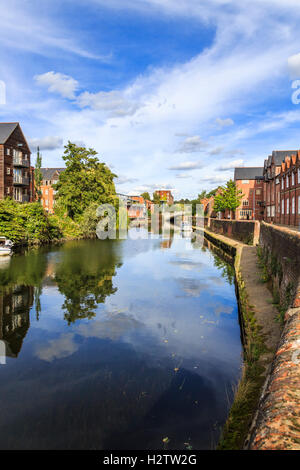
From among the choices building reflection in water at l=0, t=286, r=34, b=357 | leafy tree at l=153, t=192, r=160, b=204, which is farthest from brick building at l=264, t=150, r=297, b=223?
leafy tree at l=153, t=192, r=160, b=204

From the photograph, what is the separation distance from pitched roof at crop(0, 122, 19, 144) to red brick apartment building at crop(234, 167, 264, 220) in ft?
153

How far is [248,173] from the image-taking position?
69875 millimetres

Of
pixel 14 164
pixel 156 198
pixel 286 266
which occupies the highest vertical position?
pixel 156 198

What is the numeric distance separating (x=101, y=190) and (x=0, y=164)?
13.7 m

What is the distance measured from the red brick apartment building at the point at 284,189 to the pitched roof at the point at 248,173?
14.8 meters

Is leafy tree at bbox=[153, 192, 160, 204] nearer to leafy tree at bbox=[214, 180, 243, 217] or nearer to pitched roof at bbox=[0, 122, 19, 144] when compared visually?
leafy tree at bbox=[214, 180, 243, 217]

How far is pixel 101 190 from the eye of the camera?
149 ft

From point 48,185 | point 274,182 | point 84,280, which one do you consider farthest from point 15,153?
point 274,182

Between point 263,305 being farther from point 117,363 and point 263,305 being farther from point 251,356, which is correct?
point 117,363

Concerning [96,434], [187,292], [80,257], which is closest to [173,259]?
[80,257]

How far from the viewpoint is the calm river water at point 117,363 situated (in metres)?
5.54

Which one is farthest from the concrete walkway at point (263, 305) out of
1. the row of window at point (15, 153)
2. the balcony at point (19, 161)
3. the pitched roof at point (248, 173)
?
the pitched roof at point (248, 173)

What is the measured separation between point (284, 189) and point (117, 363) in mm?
36880
